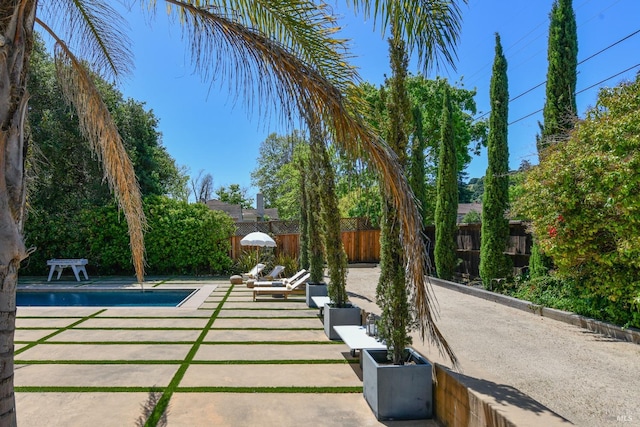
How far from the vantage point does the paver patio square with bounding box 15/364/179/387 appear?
4449mm

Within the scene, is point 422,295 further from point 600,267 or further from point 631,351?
point 600,267

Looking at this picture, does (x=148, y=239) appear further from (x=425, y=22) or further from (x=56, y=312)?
(x=425, y=22)

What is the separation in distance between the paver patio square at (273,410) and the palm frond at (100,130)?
1691 mm

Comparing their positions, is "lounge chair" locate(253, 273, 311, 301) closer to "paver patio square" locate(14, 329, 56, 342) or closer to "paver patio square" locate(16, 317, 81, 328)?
"paver patio square" locate(16, 317, 81, 328)

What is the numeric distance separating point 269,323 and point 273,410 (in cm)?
379

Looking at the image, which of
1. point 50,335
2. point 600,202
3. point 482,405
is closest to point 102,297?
point 50,335

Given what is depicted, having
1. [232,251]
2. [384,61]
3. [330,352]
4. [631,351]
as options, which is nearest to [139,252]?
[330,352]

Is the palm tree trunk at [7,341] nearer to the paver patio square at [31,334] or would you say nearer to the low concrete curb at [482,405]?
the low concrete curb at [482,405]

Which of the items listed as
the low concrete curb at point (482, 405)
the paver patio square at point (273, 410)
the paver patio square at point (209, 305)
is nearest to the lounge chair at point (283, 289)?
the paver patio square at point (209, 305)

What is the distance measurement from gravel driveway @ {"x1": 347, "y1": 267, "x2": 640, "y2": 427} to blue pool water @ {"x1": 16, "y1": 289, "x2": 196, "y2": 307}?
22.8 feet

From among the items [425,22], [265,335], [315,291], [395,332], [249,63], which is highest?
[425,22]

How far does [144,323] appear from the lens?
→ 765 cm

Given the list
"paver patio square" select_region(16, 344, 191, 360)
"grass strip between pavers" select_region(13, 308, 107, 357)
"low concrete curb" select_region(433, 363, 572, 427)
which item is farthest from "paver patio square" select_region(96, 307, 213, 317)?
"low concrete curb" select_region(433, 363, 572, 427)

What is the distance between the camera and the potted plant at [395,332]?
3613 mm
